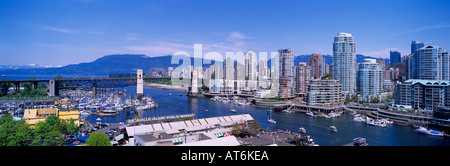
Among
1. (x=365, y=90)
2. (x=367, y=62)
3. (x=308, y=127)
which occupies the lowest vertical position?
(x=308, y=127)

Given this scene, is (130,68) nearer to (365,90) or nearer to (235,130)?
(365,90)

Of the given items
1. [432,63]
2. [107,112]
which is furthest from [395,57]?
[107,112]

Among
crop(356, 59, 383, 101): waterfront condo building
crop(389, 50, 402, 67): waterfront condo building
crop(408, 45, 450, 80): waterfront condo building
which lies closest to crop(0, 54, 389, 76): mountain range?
crop(389, 50, 402, 67): waterfront condo building

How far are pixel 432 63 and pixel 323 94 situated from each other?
19.0ft

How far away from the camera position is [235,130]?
6.70 m

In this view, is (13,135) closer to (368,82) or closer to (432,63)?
(432,63)

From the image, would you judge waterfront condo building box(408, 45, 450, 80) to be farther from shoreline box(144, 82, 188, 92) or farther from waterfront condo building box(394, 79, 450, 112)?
shoreline box(144, 82, 188, 92)

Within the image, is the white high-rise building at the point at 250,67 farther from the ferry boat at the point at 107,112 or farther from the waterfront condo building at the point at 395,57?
the waterfront condo building at the point at 395,57

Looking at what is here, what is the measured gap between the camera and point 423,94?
451 inches

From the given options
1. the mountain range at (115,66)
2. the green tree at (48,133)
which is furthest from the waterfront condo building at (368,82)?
the mountain range at (115,66)

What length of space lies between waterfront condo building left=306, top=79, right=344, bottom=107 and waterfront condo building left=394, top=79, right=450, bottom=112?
9.94 ft

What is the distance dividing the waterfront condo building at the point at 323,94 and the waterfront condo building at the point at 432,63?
4524mm
